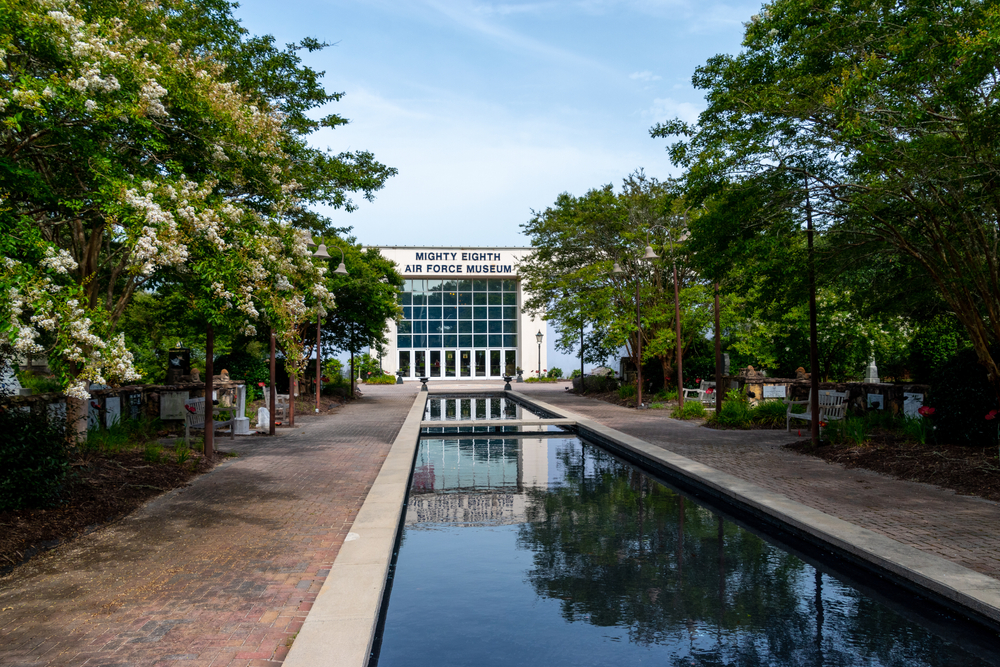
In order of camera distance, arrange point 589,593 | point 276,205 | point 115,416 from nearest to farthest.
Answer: point 589,593 < point 276,205 < point 115,416

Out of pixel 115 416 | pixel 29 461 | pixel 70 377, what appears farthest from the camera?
pixel 115 416

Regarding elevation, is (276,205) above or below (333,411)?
above

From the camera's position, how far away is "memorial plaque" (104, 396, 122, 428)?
13375mm

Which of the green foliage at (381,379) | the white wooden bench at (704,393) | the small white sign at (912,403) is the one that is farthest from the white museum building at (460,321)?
the small white sign at (912,403)

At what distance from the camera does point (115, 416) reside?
13.6m

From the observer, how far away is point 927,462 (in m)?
10.7

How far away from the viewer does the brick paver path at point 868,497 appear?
6.85m

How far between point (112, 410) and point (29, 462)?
6.53m

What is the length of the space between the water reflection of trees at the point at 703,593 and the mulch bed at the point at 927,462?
10.8 ft

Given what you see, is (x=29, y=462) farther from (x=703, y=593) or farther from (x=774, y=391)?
(x=774, y=391)

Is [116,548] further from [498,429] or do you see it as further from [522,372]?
[522,372]

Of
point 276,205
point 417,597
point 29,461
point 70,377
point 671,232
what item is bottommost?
point 417,597

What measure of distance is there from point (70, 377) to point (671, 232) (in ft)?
76.2

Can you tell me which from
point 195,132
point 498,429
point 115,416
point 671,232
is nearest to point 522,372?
point 671,232
